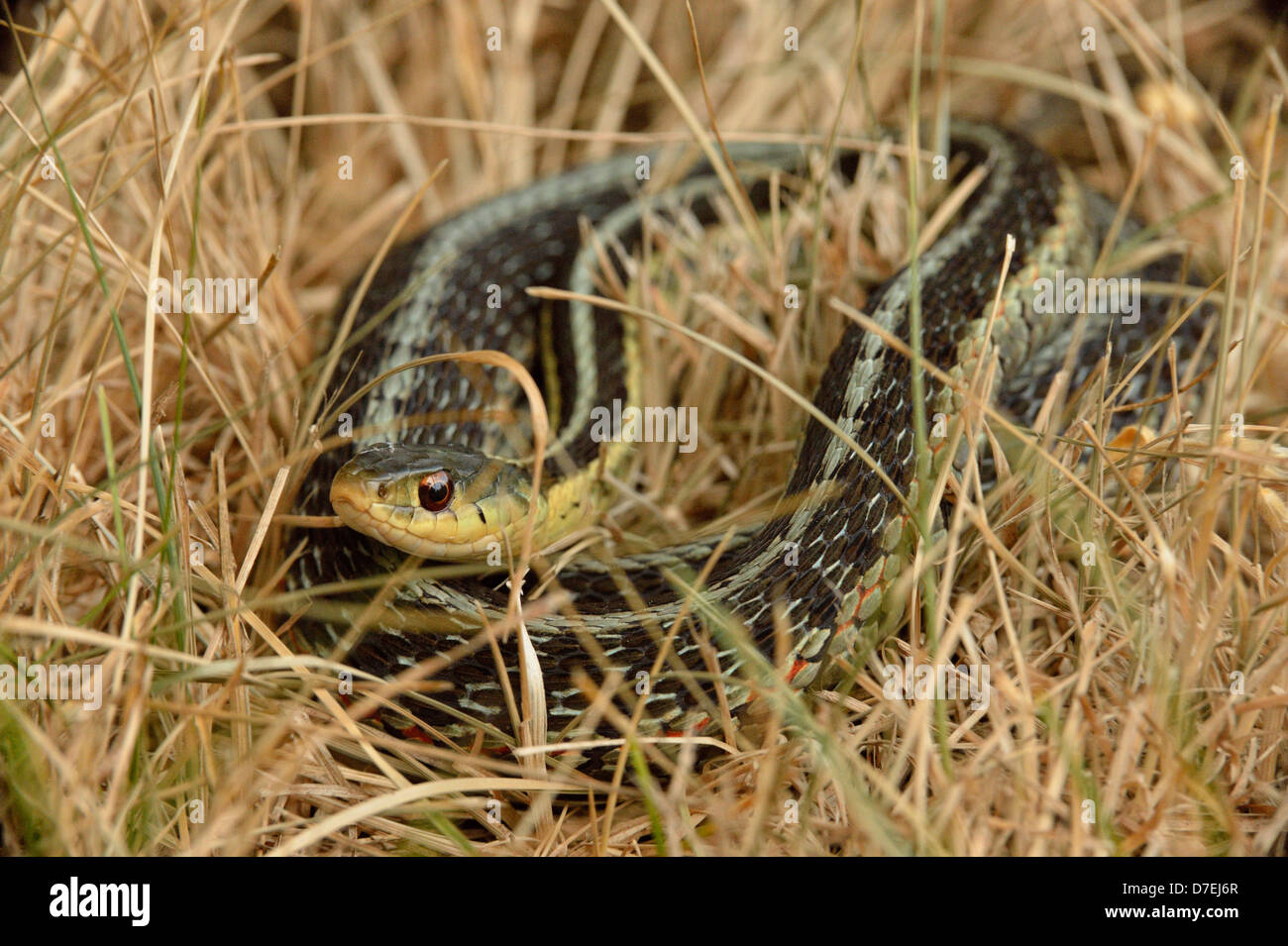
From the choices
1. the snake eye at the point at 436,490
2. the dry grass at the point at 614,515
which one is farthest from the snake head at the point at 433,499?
the dry grass at the point at 614,515

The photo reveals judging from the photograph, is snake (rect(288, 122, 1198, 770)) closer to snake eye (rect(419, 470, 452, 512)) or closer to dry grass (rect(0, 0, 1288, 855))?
snake eye (rect(419, 470, 452, 512))

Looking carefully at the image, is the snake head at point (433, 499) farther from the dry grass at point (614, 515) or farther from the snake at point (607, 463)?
the dry grass at point (614, 515)

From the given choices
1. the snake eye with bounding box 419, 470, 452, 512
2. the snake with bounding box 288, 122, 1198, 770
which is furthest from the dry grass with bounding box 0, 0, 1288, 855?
the snake eye with bounding box 419, 470, 452, 512

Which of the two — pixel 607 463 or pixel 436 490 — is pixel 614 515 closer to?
pixel 607 463

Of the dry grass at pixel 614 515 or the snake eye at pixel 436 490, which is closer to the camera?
the dry grass at pixel 614 515

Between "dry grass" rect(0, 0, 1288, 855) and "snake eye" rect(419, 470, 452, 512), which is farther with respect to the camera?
"snake eye" rect(419, 470, 452, 512)

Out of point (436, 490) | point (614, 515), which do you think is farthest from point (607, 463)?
point (436, 490)

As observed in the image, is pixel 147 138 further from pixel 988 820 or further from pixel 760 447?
pixel 988 820

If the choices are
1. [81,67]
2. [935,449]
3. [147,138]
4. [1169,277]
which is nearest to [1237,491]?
[935,449]
